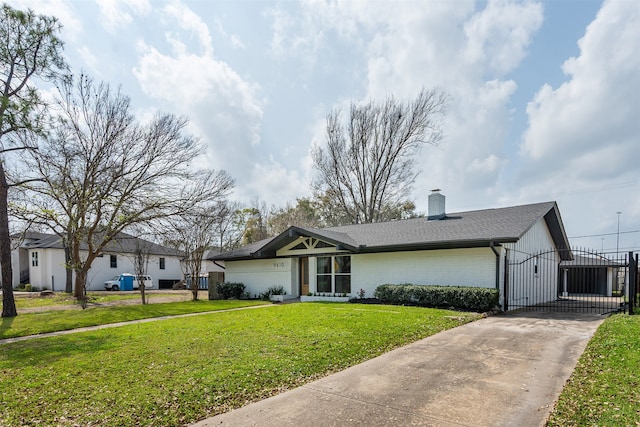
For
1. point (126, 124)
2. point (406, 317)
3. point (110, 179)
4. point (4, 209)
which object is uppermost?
point (126, 124)

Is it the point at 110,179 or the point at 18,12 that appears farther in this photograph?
the point at 110,179

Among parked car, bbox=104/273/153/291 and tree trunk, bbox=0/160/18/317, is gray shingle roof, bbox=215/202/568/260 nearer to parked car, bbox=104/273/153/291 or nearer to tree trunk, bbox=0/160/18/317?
tree trunk, bbox=0/160/18/317

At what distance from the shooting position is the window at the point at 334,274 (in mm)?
16203

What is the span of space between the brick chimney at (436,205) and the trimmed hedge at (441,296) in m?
4.69

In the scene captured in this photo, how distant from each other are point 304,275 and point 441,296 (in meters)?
7.44

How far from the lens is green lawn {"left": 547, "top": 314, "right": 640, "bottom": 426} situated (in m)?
3.59

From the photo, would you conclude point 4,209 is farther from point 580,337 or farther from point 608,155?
point 608,155

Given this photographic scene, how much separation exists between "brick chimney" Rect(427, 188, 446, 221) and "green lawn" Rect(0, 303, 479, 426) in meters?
7.70

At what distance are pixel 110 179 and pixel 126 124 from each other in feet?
9.25

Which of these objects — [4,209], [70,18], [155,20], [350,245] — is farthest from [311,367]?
[70,18]

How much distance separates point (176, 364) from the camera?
18.4 ft

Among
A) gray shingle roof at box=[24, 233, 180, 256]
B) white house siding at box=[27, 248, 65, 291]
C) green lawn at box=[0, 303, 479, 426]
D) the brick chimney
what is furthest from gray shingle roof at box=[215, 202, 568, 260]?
white house siding at box=[27, 248, 65, 291]

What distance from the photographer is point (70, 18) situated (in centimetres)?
1307

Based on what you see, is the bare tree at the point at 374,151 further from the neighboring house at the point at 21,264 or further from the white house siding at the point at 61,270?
the neighboring house at the point at 21,264
